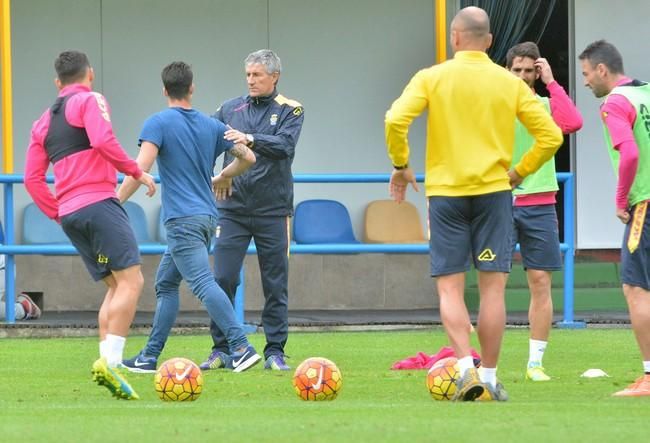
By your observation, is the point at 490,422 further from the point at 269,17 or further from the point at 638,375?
the point at 269,17

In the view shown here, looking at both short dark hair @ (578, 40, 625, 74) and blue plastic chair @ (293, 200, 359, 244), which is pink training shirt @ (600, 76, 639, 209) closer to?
short dark hair @ (578, 40, 625, 74)

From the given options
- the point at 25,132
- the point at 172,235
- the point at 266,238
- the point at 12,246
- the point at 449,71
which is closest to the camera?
the point at 449,71

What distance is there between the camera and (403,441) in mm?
5672

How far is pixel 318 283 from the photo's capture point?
47.7ft

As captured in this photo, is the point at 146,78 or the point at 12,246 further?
the point at 146,78

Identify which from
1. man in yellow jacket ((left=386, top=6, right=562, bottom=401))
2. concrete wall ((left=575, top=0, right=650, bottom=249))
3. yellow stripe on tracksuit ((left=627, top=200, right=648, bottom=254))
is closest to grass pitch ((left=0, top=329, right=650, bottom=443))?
man in yellow jacket ((left=386, top=6, right=562, bottom=401))

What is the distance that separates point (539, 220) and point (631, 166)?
1.33m

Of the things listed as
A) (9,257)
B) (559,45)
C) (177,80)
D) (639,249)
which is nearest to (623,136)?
(639,249)

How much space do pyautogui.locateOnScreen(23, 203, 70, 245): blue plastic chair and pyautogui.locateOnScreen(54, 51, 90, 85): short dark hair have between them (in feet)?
21.0

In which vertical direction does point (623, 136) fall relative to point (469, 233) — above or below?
above

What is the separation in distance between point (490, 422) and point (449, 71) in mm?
1789

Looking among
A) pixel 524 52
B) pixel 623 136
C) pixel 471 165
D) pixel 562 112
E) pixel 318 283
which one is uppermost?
pixel 524 52

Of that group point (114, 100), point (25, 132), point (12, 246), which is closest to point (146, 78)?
point (114, 100)

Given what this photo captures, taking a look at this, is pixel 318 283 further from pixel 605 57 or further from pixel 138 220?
pixel 605 57
